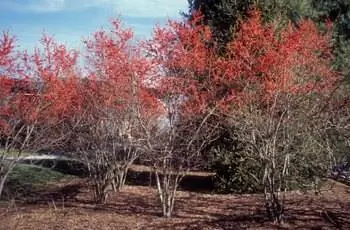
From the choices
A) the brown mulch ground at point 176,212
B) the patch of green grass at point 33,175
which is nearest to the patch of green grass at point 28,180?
the patch of green grass at point 33,175

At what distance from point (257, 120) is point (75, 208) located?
3977 mm

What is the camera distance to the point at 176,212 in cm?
879

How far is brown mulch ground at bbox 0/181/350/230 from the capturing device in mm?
7798

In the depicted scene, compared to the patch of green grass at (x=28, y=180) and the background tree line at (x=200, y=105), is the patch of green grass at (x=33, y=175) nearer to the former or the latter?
the patch of green grass at (x=28, y=180)

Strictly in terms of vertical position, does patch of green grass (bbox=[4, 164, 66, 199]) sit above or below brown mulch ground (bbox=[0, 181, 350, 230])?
above

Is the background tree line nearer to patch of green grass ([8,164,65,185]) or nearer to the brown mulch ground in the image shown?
the brown mulch ground

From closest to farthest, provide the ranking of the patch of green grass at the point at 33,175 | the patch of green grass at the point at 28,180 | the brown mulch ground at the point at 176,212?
the brown mulch ground at the point at 176,212 → the patch of green grass at the point at 28,180 → the patch of green grass at the point at 33,175

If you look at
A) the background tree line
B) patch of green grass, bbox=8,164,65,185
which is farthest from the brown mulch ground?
patch of green grass, bbox=8,164,65,185

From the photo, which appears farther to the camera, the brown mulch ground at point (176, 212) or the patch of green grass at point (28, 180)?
the patch of green grass at point (28, 180)

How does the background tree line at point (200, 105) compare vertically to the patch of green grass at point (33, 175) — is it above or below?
above

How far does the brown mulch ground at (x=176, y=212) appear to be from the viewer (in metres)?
7.80

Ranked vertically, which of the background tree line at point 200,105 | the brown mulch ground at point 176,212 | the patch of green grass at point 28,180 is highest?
the background tree line at point 200,105

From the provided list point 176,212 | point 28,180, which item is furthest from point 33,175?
point 176,212

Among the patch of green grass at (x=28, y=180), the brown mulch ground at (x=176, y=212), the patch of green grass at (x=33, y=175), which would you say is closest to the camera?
the brown mulch ground at (x=176, y=212)
